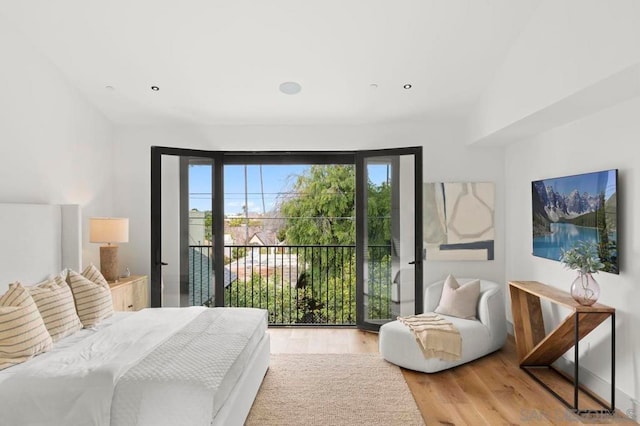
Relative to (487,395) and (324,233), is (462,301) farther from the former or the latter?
(324,233)

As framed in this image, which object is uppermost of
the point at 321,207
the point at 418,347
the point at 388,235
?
the point at 321,207

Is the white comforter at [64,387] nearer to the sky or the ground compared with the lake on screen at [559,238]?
nearer to the ground

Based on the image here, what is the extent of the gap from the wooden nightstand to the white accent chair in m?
2.51

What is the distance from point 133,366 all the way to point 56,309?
1.08 m

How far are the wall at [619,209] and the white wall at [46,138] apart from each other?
14.4 feet

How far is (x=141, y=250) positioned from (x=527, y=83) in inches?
166

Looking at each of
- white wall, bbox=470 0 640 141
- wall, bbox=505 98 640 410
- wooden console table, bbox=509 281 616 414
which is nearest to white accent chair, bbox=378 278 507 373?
wooden console table, bbox=509 281 616 414

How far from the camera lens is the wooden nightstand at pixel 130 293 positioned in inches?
156

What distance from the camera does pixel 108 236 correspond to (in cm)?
406

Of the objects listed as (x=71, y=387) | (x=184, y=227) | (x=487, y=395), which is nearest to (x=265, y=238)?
(x=184, y=227)

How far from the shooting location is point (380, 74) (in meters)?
3.83

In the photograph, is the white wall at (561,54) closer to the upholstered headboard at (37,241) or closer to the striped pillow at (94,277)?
the striped pillow at (94,277)

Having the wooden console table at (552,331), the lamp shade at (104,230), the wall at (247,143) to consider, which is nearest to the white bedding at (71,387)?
the lamp shade at (104,230)

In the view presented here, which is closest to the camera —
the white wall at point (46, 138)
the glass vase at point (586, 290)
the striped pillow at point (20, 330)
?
the striped pillow at point (20, 330)
